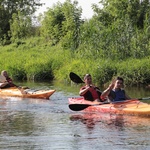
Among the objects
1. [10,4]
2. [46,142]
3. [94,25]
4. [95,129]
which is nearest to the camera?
[46,142]

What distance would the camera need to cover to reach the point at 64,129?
11078 mm

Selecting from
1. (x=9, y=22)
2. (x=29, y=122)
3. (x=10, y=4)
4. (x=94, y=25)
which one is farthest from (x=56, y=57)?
(x=10, y=4)

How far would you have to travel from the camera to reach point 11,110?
1424cm

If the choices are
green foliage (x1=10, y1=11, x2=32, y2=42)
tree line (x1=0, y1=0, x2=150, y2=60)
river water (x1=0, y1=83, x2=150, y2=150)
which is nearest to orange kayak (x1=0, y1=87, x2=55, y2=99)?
river water (x1=0, y1=83, x2=150, y2=150)

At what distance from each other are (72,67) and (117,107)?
9960mm

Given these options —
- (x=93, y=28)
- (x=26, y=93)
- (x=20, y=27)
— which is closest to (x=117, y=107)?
(x=26, y=93)

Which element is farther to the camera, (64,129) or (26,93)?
(26,93)

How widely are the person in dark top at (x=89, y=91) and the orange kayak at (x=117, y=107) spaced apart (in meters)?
0.19

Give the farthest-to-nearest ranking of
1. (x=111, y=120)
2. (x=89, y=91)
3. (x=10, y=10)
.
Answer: (x=10, y=10) < (x=89, y=91) < (x=111, y=120)

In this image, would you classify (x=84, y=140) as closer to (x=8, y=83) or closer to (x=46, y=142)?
(x=46, y=142)

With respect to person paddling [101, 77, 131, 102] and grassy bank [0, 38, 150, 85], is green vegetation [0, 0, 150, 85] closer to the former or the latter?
grassy bank [0, 38, 150, 85]

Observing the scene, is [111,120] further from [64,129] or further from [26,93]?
[26,93]

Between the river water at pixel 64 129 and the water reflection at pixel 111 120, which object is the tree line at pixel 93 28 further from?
the water reflection at pixel 111 120

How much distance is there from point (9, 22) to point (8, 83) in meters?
28.5
